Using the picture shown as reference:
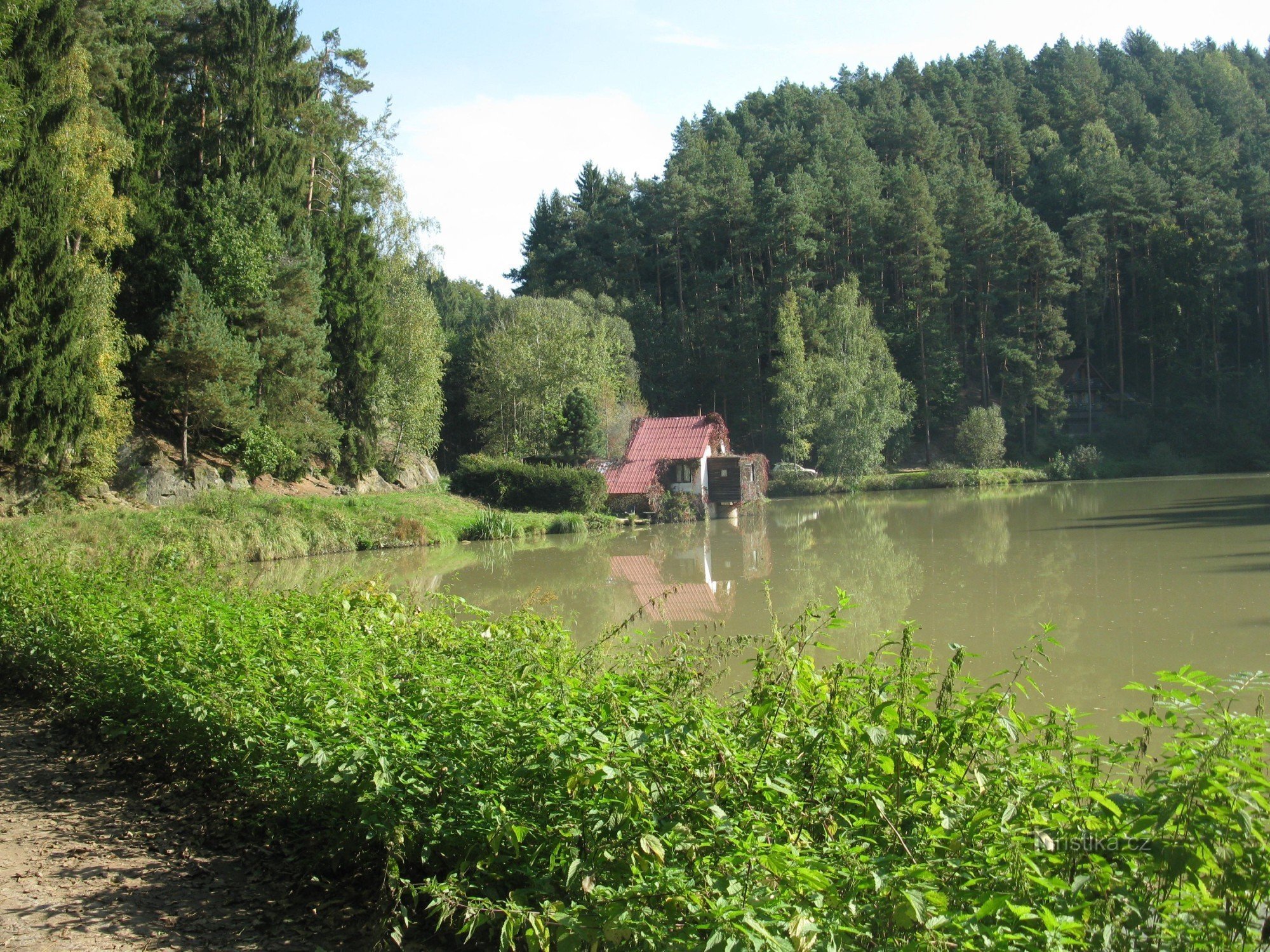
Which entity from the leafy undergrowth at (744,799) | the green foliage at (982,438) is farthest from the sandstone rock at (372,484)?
the green foliage at (982,438)

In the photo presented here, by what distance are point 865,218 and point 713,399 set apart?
54.0ft

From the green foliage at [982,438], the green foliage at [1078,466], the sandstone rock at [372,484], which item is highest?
the green foliage at [982,438]

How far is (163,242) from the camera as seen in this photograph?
28.6 meters

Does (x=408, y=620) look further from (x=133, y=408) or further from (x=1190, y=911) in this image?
(x=133, y=408)

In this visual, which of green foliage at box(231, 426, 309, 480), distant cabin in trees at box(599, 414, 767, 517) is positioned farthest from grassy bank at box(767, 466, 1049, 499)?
green foliage at box(231, 426, 309, 480)

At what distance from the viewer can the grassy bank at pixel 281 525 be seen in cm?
1891

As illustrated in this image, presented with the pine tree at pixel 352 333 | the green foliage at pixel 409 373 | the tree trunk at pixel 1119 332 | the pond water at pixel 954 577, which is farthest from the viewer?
the tree trunk at pixel 1119 332

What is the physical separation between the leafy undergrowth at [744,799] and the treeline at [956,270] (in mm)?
48647

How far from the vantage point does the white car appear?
47.7m

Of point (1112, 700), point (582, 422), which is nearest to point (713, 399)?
point (582, 422)

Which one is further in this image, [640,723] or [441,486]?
[441,486]

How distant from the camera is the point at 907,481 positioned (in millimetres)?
49438

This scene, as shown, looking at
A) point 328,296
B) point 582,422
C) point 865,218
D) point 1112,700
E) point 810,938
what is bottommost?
point 1112,700

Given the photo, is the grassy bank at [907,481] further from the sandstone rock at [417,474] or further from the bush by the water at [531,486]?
the sandstone rock at [417,474]
